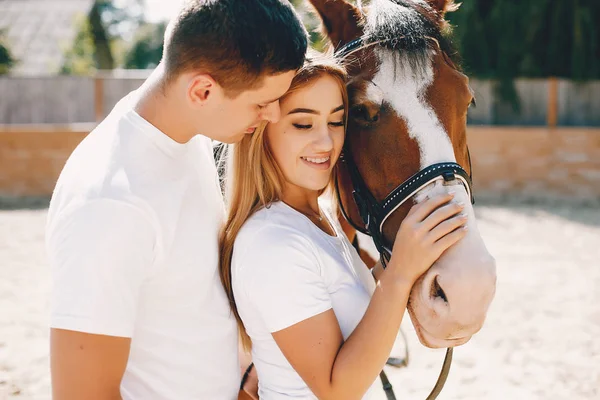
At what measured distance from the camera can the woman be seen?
146 centimetres

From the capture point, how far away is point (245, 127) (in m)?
1.56

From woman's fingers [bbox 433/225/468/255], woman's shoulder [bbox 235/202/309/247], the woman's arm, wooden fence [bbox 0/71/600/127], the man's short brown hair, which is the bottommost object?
wooden fence [bbox 0/71/600/127]

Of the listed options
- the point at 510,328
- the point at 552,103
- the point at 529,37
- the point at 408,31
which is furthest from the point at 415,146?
the point at 529,37

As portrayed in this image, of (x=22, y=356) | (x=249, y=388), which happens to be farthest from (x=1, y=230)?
(x=249, y=388)

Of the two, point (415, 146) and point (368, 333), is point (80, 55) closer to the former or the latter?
point (415, 146)

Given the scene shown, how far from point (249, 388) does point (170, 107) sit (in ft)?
3.11

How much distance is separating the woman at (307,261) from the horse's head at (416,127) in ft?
0.21

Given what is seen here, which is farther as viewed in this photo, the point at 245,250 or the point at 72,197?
the point at 245,250

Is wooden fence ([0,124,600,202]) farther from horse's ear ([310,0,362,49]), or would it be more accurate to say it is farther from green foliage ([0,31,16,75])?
horse's ear ([310,0,362,49])

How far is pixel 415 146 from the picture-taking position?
5.58 feet

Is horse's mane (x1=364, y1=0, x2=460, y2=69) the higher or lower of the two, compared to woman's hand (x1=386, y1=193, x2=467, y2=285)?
higher

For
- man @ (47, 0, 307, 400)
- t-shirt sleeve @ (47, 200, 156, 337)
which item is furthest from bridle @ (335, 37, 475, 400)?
t-shirt sleeve @ (47, 200, 156, 337)

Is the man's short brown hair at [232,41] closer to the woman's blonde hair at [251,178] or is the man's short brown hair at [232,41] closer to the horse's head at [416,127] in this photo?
the woman's blonde hair at [251,178]

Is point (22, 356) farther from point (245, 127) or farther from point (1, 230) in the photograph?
point (1, 230)
